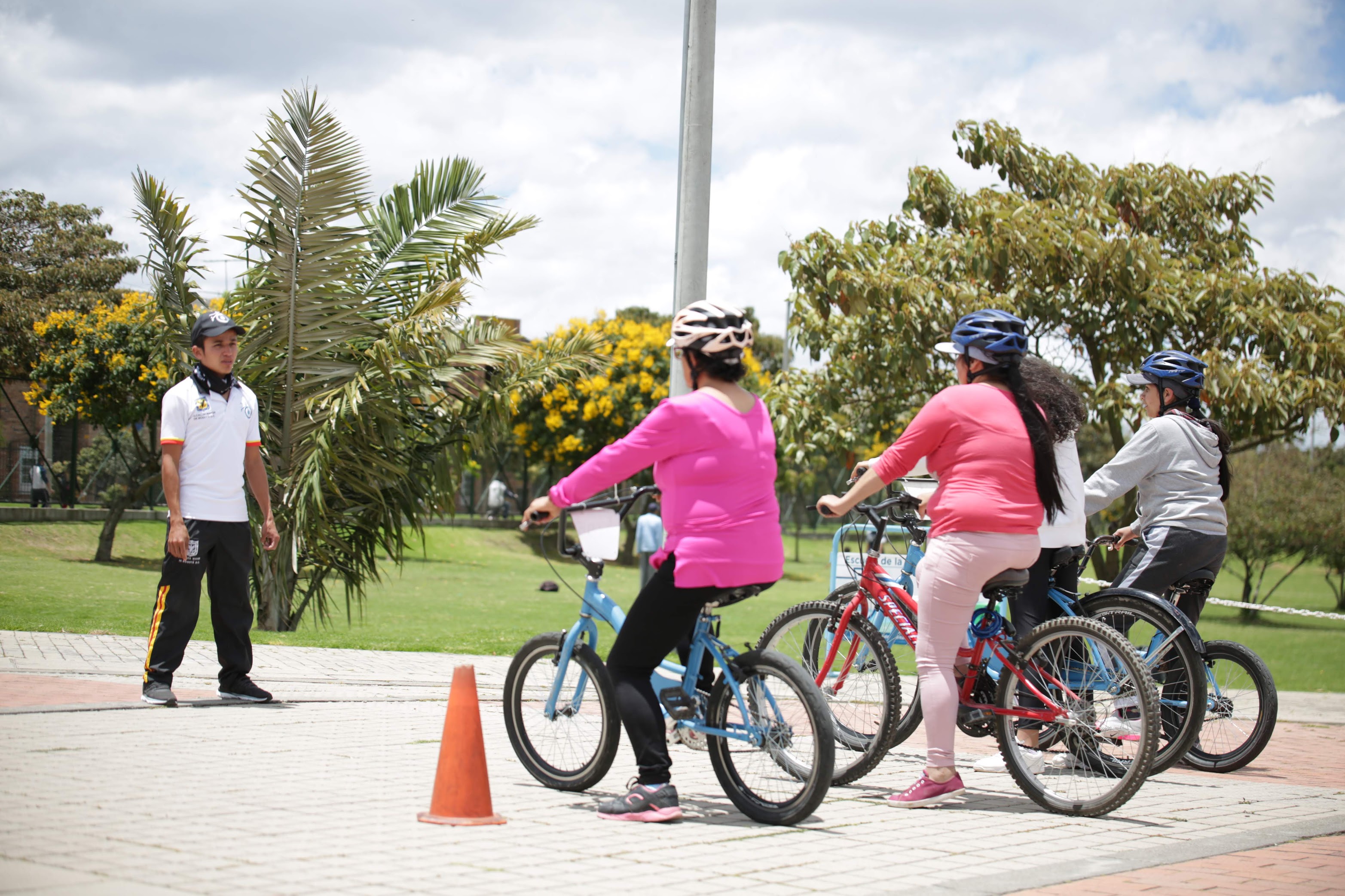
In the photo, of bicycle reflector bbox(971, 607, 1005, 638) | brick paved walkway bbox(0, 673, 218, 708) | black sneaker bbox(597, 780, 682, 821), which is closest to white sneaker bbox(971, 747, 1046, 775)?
bicycle reflector bbox(971, 607, 1005, 638)

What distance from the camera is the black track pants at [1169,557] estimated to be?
673cm

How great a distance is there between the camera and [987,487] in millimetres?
5152

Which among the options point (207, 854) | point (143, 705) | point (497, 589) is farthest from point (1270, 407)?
point (497, 589)

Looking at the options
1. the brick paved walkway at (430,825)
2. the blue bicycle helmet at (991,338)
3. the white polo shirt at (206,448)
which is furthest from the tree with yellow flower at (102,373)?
the blue bicycle helmet at (991,338)

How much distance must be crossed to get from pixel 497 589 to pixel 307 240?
14852 millimetres

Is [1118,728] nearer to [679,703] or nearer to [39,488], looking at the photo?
[679,703]

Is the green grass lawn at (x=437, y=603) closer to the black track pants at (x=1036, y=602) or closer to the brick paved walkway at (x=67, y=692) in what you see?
the brick paved walkway at (x=67, y=692)

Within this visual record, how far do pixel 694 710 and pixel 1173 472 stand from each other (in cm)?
326

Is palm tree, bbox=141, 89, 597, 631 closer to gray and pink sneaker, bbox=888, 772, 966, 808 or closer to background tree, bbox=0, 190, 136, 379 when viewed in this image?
gray and pink sneaker, bbox=888, 772, 966, 808

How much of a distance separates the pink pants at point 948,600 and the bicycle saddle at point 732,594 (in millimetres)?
776

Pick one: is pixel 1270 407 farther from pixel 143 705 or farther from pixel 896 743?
pixel 143 705

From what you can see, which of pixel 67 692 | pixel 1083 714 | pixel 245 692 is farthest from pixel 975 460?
pixel 67 692

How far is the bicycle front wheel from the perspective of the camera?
185 inches

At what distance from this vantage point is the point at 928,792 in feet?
17.2
